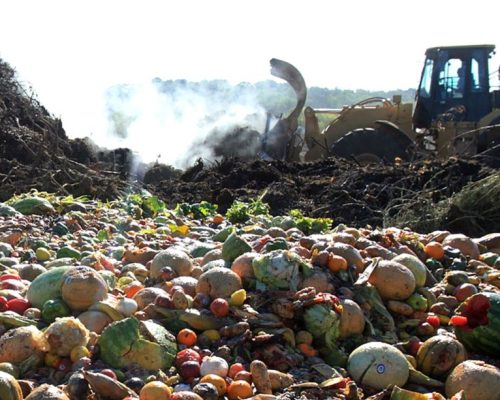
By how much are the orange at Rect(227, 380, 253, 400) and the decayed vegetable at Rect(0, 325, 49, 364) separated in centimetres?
88

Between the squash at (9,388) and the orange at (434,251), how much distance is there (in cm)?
294

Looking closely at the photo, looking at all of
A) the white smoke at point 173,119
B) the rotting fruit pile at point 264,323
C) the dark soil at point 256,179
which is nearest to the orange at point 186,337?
the rotting fruit pile at point 264,323

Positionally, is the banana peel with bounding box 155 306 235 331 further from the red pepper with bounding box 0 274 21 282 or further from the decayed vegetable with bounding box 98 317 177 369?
the red pepper with bounding box 0 274 21 282

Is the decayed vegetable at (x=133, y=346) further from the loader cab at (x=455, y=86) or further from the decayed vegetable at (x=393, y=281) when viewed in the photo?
the loader cab at (x=455, y=86)

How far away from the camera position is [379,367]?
3363 mm

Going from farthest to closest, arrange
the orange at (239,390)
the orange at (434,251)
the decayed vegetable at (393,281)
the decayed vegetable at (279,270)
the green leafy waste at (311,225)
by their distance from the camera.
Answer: the green leafy waste at (311,225), the orange at (434,251), the decayed vegetable at (393,281), the decayed vegetable at (279,270), the orange at (239,390)

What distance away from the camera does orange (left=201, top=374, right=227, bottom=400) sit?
3.01 m

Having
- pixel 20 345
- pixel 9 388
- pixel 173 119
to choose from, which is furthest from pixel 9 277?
pixel 173 119

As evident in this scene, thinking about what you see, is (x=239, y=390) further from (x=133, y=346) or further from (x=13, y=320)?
(x=13, y=320)

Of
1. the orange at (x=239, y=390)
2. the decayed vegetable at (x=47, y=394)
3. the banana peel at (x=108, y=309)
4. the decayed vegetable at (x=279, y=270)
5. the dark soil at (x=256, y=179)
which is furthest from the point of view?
the dark soil at (x=256, y=179)

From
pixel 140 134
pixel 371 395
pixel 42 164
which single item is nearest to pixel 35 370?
pixel 371 395

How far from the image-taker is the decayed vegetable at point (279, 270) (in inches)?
149

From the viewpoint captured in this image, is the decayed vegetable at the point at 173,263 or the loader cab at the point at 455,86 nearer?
the decayed vegetable at the point at 173,263

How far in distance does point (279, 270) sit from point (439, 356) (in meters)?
0.94
